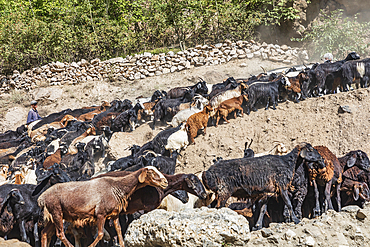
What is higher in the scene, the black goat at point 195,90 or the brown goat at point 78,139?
the black goat at point 195,90

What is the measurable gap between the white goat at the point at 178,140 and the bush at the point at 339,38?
11.6 meters

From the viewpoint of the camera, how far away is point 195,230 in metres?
4.45

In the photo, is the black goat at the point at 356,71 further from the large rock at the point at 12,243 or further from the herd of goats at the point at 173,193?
the large rock at the point at 12,243

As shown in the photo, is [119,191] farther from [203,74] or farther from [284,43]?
[284,43]

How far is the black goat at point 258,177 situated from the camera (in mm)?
6316

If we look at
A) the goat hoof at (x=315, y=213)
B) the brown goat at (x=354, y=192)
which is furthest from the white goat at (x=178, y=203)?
the brown goat at (x=354, y=192)

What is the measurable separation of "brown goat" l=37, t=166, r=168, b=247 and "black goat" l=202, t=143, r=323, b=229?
122cm

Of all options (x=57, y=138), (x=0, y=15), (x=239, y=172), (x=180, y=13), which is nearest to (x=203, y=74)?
(x=180, y=13)

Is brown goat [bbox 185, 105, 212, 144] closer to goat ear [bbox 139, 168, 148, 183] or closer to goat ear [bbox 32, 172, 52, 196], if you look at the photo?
goat ear [bbox 32, 172, 52, 196]

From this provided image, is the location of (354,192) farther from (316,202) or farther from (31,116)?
(31,116)

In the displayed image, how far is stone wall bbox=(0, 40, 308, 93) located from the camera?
19.9 metres

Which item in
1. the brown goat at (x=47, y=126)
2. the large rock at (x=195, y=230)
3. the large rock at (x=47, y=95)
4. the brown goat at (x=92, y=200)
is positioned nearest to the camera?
the large rock at (x=195, y=230)

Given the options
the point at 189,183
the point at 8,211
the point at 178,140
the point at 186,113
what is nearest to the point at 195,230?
the point at 189,183

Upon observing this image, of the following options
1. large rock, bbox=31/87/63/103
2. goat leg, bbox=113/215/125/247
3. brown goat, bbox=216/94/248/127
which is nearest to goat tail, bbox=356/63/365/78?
brown goat, bbox=216/94/248/127
